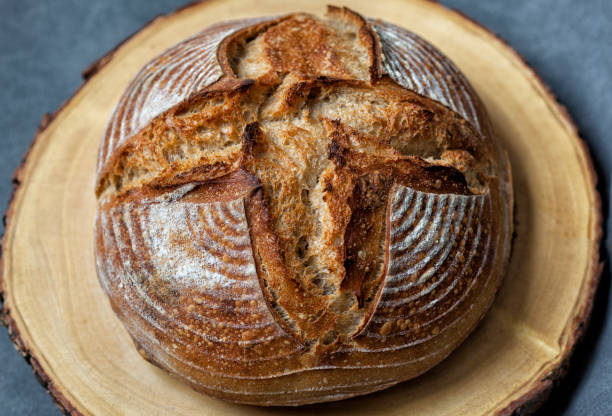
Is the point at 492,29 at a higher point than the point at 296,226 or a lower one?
higher

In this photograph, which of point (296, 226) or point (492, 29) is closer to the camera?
point (296, 226)

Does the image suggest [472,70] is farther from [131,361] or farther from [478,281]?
[131,361]

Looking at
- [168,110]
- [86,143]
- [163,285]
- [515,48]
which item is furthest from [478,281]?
[86,143]

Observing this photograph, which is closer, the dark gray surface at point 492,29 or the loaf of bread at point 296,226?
the loaf of bread at point 296,226

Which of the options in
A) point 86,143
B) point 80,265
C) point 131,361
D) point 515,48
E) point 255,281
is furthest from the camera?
point 515,48
